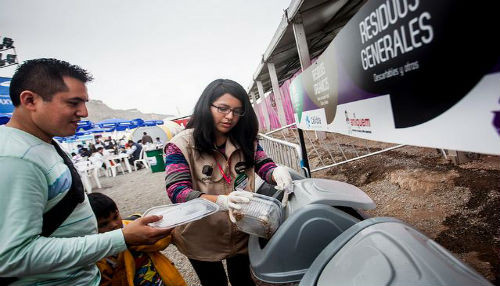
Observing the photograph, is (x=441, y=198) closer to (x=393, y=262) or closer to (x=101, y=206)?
(x=393, y=262)

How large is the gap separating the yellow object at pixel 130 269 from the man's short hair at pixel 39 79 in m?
0.98

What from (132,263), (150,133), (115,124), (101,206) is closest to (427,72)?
(132,263)

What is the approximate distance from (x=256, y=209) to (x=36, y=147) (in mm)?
980

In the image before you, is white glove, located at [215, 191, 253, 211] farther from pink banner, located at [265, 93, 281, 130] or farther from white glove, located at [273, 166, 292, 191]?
pink banner, located at [265, 93, 281, 130]

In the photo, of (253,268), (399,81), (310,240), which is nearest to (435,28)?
(399,81)

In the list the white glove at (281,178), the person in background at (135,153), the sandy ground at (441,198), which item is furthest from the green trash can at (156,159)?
the white glove at (281,178)

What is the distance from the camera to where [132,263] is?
4.61 feet

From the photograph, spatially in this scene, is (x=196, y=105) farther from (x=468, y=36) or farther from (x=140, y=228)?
(x=468, y=36)

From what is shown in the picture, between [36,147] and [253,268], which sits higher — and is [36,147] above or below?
above

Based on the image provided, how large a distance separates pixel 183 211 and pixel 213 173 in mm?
350

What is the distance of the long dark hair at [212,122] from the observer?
4.82ft

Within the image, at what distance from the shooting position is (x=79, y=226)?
1.03 meters

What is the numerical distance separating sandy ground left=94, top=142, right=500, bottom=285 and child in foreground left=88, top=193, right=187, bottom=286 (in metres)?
1.24

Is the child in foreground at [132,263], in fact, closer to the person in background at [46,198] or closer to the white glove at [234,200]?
the person in background at [46,198]
